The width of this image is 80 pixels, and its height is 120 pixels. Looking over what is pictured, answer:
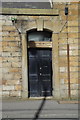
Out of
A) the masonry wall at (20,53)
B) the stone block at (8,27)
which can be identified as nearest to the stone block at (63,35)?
the masonry wall at (20,53)

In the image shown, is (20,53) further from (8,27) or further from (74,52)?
(74,52)

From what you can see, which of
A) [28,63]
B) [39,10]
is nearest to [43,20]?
[39,10]

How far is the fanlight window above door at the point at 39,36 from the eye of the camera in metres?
10.3

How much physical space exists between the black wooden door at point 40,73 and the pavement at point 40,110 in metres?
1.37

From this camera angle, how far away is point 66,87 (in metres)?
9.93

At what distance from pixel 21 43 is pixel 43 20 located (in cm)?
146

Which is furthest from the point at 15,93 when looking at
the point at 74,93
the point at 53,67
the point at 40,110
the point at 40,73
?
the point at 74,93

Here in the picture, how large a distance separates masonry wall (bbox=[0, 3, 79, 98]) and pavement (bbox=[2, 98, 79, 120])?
3.76ft

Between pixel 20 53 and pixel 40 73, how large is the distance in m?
1.37

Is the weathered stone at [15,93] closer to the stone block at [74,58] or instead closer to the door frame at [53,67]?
the door frame at [53,67]

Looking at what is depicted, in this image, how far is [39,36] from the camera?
10.4 metres

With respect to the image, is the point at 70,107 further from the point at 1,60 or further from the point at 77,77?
the point at 1,60

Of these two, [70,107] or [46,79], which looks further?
[46,79]

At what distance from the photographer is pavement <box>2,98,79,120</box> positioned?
7250 millimetres
